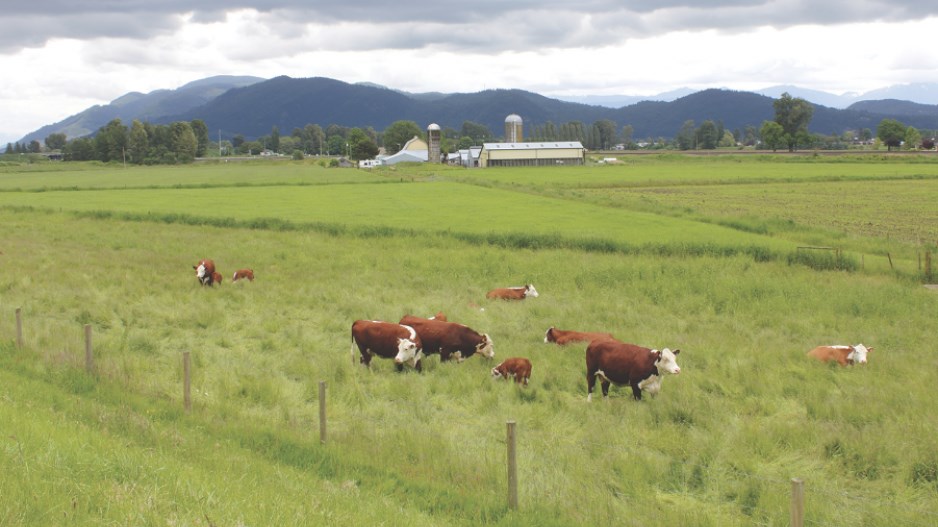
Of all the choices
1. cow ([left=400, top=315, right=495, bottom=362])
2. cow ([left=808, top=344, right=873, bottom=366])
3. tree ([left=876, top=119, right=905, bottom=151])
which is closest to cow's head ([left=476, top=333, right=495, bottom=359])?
cow ([left=400, top=315, right=495, bottom=362])

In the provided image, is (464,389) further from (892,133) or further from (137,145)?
(892,133)

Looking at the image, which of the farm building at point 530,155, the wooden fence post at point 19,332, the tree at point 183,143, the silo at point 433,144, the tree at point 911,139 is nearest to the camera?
the wooden fence post at point 19,332

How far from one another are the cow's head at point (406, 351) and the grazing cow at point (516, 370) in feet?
5.93

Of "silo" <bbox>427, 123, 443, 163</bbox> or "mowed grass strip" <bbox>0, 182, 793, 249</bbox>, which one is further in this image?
"silo" <bbox>427, 123, 443, 163</bbox>

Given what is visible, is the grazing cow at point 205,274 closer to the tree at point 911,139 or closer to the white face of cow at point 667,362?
the white face of cow at point 667,362

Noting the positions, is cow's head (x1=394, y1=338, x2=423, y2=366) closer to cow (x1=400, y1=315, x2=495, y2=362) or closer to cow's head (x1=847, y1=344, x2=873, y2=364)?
cow (x1=400, y1=315, x2=495, y2=362)

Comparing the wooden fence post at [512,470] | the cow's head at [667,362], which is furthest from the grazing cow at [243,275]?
the wooden fence post at [512,470]

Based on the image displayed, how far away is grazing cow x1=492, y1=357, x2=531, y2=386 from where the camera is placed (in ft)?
50.0

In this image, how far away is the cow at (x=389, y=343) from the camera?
1620 centimetres

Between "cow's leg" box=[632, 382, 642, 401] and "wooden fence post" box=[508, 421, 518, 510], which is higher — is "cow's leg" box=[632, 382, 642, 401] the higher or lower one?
the lower one

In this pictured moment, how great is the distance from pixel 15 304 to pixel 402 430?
1543cm

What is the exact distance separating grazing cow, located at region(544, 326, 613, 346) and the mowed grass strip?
52.3 ft

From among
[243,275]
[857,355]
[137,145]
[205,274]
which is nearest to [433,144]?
[137,145]

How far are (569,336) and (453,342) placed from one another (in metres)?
3.08
